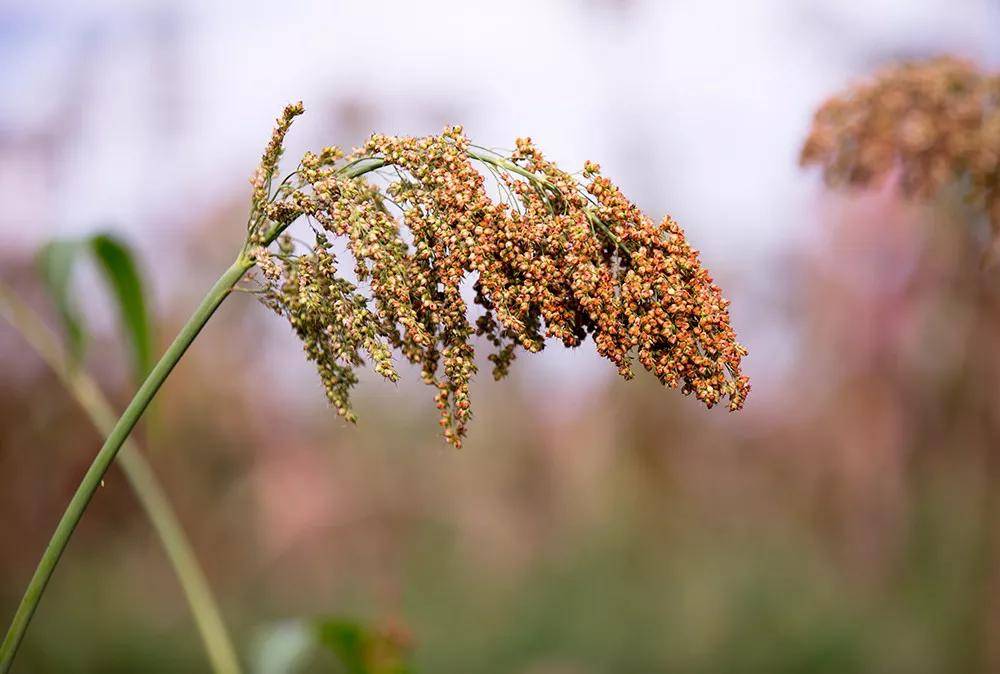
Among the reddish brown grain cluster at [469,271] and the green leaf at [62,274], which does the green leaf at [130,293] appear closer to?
the green leaf at [62,274]

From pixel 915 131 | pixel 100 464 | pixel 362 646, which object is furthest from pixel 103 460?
pixel 915 131

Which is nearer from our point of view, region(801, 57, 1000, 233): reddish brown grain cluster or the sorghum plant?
the sorghum plant

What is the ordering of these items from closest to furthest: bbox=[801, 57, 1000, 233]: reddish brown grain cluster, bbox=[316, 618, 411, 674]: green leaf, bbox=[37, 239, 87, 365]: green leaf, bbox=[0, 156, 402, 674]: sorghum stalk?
bbox=[0, 156, 402, 674]: sorghum stalk → bbox=[37, 239, 87, 365]: green leaf → bbox=[316, 618, 411, 674]: green leaf → bbox=[801, 57, 1000, 233]: reddish brown grain cluster

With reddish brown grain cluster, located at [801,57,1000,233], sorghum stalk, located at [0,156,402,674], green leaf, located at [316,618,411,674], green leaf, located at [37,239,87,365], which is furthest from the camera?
reddish brown grain cluster, located at [801,57,1000,233]

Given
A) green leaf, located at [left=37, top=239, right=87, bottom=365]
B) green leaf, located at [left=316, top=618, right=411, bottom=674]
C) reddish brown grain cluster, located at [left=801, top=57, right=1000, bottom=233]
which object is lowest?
green leaf, located at [left=316, top=618, right=411, bottom=674]

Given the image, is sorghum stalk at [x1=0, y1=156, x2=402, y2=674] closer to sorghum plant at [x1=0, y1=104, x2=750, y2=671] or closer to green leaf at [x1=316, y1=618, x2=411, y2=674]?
sorghum plant at [x1=0, y1=104, x2=750, y2=671]

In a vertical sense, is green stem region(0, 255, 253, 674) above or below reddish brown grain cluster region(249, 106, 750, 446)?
below

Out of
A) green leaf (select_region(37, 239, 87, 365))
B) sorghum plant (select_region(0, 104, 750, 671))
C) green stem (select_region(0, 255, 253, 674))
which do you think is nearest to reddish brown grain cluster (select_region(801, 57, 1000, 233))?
sorghum plant (select_region(0, 104, 750, 671))
